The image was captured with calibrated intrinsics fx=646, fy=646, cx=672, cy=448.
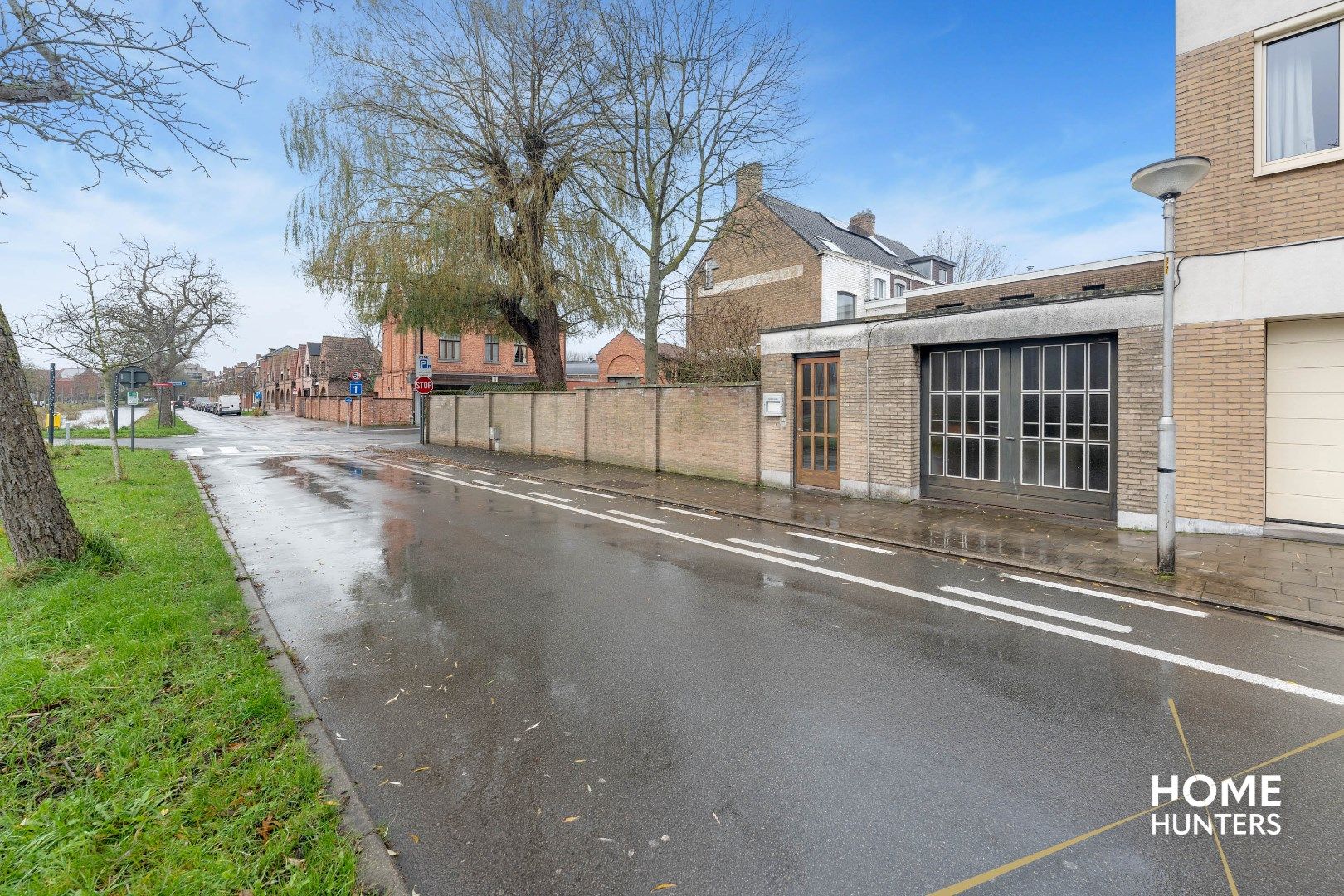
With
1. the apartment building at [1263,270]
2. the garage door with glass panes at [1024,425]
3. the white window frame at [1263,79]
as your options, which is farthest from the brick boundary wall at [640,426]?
the white window frame at [1263,79]

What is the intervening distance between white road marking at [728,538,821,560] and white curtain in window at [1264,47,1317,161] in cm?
701

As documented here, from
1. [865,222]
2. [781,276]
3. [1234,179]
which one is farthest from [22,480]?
[865,222]

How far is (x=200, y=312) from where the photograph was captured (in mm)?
34375

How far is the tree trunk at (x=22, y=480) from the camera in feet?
18.4

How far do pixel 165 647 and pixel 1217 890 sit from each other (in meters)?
5.73

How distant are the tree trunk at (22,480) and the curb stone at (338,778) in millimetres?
2014

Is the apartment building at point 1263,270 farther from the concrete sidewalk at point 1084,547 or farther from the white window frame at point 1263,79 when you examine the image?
the concrete sidewalk at point 1084,547

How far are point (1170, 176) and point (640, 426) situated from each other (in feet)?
37.2

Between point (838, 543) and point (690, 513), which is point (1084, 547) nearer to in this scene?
point (838, 543)

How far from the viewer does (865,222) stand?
36.2 meters

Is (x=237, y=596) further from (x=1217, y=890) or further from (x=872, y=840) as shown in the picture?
(x=1217, y=890)

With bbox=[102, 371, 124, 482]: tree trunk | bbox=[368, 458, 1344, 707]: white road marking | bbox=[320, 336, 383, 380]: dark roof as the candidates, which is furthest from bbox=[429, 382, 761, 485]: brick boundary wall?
bbox=[320, 336, 383, 380]: dark roof

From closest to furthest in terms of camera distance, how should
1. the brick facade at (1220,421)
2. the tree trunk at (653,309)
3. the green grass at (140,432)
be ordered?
the brick facade at (1220,421) → the tree trunk at (653,309) → the green grass at (140,432)

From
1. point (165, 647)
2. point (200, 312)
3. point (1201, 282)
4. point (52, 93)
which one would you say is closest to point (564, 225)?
point (52, 93)
